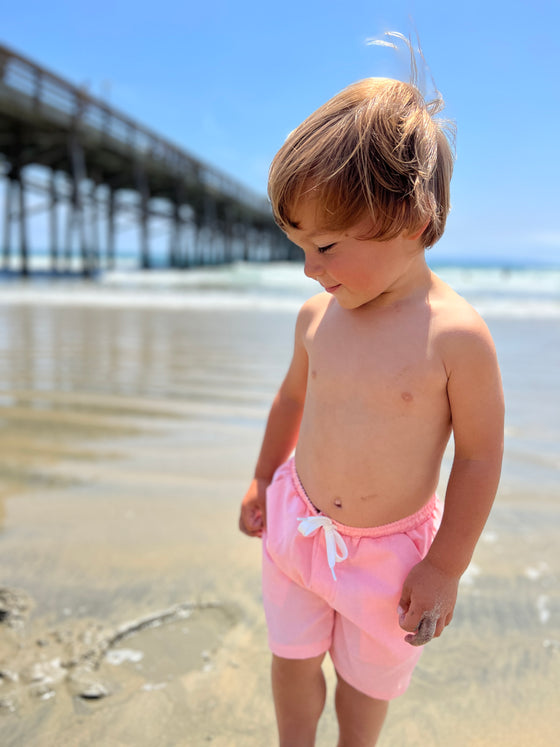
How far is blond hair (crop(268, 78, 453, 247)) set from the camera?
89 centimetres

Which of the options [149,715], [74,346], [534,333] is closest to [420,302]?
[149,715]

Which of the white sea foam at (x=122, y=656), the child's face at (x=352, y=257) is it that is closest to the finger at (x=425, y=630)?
the child's face at (x=352, y=257)

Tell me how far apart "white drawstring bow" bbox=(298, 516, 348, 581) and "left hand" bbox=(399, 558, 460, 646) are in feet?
0.40

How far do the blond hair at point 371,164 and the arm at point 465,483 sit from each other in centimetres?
22

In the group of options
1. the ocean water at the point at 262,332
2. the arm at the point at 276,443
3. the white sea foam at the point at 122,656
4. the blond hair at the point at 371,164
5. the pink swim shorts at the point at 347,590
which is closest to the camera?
the blond hair at the point at 371,164

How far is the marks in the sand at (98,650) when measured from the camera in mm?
1281

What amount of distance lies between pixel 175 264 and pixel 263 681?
2331 centimetres

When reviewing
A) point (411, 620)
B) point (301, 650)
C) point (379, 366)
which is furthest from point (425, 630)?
point (379, 366)

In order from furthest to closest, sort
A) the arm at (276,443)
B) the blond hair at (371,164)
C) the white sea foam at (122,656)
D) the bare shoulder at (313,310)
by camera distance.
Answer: the white sea foam at (122,656) → the arm at (276,443) → the bare shoulder at (313,310) → the blond hair at (371,164)

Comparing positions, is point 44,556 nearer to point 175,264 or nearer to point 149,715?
point 149,715

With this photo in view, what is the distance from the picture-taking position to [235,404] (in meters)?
3.39

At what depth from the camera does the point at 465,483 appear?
3.13 ft

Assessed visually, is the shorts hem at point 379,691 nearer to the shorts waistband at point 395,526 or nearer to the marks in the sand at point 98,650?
the shorts waistband at point 395,526

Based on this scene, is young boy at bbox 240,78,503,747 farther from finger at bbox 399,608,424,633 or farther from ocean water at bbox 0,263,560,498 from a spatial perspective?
ocean water at bbox 0,263,560,498
